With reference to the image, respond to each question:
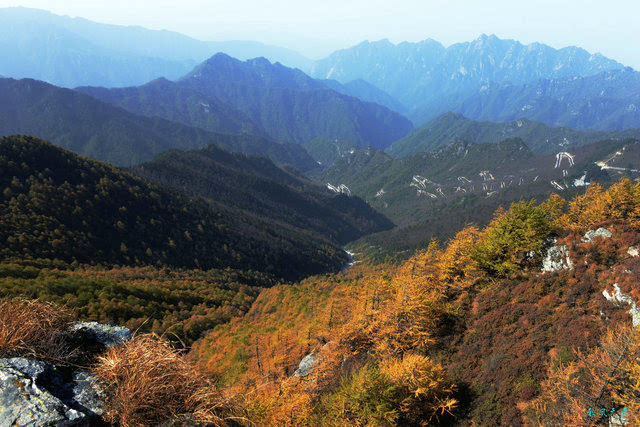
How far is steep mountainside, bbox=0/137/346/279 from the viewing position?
104 meters

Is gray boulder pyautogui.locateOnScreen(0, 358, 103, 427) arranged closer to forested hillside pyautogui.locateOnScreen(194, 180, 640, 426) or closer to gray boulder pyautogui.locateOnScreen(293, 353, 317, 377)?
forested hillside pyautogui.locateOnScreen(194, 180, 640, 426)

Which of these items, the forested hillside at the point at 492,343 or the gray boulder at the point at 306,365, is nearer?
the forested hillside at the point at 492,343

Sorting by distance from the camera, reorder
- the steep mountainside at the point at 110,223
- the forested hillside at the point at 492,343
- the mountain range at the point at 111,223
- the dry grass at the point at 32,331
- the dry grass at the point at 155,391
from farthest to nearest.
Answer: the mountain range at the point at 111,223, the steep mountainside at the point at 110,223, the forested hillside at the point at 492,343, the dry grass at the point at 32,331, the dry grass at the point at 155,391

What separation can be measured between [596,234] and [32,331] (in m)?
45.6

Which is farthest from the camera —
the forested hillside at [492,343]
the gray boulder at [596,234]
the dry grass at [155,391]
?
the gray boulder at [596,234]

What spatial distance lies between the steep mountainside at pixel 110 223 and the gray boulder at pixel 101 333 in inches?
4509

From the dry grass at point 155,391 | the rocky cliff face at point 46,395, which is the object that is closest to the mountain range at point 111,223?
the rocky cliff face at point 46,395

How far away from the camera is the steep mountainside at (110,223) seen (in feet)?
342

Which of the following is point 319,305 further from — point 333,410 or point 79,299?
point 79,299

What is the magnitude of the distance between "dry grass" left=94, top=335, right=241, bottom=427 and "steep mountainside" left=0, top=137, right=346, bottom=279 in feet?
386

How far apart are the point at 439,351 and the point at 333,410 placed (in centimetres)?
1500

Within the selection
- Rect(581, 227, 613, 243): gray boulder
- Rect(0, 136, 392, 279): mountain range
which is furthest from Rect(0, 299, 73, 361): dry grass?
Rect(0, 136, 392, 279): mountain range

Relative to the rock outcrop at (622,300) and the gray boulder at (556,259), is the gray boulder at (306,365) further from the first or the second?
Result: the gray boulder at (556,259)

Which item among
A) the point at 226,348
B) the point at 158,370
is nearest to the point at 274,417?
the point at 158,370
